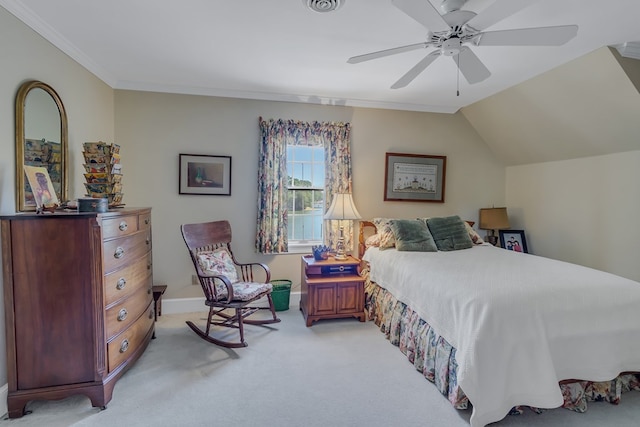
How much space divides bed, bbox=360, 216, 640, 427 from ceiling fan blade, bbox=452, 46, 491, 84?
1.48m

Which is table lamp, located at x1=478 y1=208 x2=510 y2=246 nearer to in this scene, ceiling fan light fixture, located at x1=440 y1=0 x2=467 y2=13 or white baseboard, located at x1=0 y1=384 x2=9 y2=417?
ceiling fan light fixture, located at x1=440 y1=0 x2=467 y2=13

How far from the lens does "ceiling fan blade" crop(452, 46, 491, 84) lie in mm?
2104

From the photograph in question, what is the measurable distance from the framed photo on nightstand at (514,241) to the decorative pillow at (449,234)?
3.66 ft

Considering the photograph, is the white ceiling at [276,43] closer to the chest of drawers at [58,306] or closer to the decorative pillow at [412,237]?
the chest of drawers at [58,306]

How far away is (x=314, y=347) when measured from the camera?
2881 millimetres

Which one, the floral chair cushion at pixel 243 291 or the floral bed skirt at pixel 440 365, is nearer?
the floral bed skirt at pixel 440 365

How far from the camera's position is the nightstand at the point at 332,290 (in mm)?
3318

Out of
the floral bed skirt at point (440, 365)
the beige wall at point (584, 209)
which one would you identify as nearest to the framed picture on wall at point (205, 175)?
the floral bed skirt at point (440, 365)

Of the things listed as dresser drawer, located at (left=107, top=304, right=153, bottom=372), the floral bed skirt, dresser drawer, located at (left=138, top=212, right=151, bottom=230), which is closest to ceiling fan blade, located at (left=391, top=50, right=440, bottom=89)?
the floral bed skirt

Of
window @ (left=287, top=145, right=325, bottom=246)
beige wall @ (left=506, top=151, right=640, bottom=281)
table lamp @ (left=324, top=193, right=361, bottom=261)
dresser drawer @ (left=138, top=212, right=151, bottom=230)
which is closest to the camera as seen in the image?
dresser drawer @ (left=138, top=212, right=151, bottom=230)

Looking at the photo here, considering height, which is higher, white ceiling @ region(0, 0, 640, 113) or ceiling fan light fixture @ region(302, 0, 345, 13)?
white ceiling @ region(0, 0, 640, 113)

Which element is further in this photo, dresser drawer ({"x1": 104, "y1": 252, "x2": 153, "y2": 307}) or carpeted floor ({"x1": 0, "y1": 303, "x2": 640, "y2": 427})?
dresser drawer ({"x1": 104, "y1": 252, "x2": 153, "y2": 307})

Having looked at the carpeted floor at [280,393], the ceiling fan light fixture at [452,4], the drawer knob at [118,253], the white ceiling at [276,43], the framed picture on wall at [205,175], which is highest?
the white ceiling at [276,43]

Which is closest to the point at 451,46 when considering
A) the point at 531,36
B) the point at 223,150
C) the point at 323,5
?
the point at 531,36
